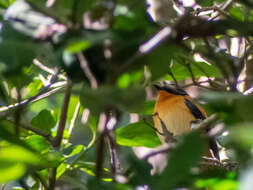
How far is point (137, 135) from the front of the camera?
1495 millimetres

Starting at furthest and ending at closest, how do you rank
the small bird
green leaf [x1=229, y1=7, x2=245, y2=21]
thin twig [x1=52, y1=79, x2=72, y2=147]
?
the small bird
green leaf [x1=229, y1=7, x2=245, y2=21]
thin twig [x1=52, y1=79, x2=72, y2=147]

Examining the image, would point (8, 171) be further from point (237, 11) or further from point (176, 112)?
point (176, 112)

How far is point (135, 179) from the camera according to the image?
72 cm

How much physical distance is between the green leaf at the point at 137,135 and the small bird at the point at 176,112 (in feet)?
3.27

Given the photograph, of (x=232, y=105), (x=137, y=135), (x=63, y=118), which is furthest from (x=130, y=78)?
(x=137, y=135)

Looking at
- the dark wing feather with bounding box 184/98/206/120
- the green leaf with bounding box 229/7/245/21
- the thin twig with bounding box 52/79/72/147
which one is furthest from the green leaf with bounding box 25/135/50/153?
the dark wing feather with bounding box 184/98/206/120

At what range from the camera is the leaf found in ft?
1.86

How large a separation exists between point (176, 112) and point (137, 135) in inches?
53.3

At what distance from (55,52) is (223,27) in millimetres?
309

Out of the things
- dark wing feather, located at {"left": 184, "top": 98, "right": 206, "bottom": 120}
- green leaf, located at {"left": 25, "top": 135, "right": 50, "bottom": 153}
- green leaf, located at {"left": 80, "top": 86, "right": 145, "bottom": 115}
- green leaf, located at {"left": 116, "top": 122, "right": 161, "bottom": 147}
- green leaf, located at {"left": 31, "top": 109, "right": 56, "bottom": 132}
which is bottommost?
dark wing feather, located at {"left": 184, "top": 98, "right": 206, "bottom": 120}

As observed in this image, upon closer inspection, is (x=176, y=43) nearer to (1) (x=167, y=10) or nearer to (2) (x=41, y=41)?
(2) (x=41, y=41)

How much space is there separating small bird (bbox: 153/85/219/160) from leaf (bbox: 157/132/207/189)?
1.91 m

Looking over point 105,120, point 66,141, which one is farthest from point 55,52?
point 66,141

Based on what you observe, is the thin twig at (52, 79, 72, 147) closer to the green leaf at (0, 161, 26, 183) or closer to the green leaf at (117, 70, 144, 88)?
the green leaf at (117, 70, 144, 88)
